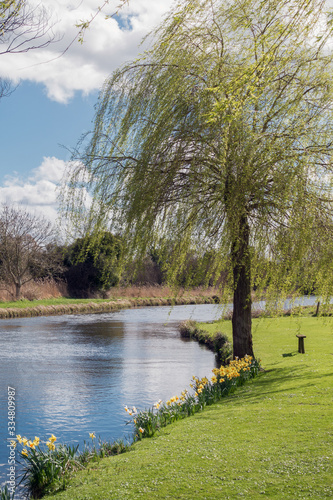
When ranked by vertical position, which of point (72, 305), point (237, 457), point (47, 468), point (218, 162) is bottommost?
point (47, 468)

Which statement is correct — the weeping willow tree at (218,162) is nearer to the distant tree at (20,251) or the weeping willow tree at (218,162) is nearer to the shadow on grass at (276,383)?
the shadow on grass at (276,383)

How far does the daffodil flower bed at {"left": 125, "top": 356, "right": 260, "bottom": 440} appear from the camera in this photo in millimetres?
7105

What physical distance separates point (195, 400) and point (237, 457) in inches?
143

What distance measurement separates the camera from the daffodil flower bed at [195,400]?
711 centimetres

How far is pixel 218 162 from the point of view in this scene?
7.46 meters

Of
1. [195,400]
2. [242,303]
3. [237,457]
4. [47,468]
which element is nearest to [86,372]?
[195,400]

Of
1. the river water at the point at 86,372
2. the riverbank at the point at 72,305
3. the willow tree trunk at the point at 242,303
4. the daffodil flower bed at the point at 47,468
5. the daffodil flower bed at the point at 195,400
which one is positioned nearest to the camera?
the daffodil flower bed at the point at 47,468

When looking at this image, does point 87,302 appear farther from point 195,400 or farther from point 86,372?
point 195,400

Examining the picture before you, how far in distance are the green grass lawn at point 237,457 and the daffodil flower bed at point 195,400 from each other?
28 centimetres

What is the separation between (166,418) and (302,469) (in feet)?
10.5

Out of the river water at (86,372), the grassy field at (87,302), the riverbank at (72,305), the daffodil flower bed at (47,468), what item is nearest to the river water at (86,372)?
the river water at (86,372)

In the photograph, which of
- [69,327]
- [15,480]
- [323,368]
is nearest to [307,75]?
[323,368]

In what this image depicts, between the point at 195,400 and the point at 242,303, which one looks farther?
the point at 242,303

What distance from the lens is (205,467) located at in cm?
486
